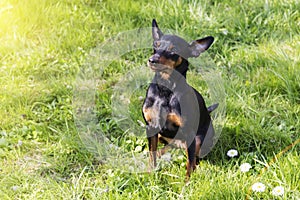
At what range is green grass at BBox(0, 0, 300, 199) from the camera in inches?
118

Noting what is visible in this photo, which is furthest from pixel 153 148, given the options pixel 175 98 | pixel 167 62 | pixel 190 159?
pixel 167 62

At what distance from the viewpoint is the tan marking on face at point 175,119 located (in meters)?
2.96

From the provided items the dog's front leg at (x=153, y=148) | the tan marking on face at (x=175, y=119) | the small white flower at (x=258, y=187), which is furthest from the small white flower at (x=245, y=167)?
the dog's front leg at (x=153, y=148)

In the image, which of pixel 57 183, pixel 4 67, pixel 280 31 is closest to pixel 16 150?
pixel 57 183

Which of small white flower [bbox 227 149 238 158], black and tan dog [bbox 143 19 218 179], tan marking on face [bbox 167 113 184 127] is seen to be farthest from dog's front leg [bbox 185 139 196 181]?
small white flower [bbox 227 149 238 158]

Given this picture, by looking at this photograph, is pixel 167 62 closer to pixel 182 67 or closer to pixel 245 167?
pixel 182 67

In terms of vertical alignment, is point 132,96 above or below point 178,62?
below

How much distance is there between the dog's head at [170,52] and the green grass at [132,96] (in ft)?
2.38

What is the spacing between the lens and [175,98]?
2.96 metres

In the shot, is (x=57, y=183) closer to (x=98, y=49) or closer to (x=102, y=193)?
(x=102, y=193)

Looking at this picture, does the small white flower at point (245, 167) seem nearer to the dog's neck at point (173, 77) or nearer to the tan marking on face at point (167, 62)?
the dog's neck at point (173, 77)

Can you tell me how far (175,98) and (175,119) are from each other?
135 millimetres

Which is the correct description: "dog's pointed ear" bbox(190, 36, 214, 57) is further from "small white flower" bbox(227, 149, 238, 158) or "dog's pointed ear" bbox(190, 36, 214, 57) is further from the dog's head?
"small white flower" bbox(227, 149, 238, 158)

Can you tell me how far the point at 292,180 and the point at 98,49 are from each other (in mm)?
2354
